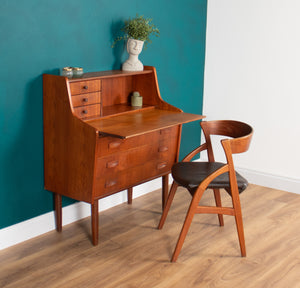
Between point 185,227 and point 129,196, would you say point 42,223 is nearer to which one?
point 129,196

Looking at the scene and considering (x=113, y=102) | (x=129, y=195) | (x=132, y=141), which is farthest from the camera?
(x=129, y=195)

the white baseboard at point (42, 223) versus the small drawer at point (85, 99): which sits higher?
the small drawer at point (85, 99)

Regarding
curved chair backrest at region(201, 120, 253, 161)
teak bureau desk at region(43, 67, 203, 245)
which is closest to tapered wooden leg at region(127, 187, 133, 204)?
teak bureau desk at region(43, 67, 203, 245)

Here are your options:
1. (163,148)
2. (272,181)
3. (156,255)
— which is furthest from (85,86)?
(272,181)

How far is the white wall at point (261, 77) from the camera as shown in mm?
3779

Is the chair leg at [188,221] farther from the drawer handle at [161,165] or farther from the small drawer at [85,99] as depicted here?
the small drawer at [85,99]

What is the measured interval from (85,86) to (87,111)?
17 centimetres

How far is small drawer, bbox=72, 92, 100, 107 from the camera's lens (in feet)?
9.36

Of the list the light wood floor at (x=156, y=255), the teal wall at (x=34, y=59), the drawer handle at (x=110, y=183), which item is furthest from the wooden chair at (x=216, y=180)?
the teal wall at (x=34, y=59)

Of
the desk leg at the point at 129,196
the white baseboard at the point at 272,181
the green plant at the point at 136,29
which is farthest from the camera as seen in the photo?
the white baseboard at the point at 272,181

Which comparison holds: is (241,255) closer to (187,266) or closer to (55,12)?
(187,266)

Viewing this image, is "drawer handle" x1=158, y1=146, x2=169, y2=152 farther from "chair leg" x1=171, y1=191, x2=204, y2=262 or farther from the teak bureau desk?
"chair leg" x1=171, y1=191, x2=204, y2=262

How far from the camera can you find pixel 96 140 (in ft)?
8.61

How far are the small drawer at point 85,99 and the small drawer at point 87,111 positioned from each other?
0.03 metres
